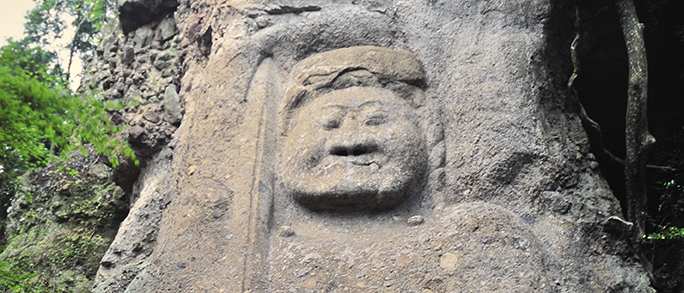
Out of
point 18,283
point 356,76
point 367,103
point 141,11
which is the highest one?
point 141,11

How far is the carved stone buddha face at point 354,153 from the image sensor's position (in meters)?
3.65

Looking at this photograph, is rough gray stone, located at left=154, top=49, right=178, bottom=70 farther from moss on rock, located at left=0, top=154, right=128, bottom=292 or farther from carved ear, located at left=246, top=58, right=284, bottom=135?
carved ear, located at left=246, top=58, right=284, bottom=135

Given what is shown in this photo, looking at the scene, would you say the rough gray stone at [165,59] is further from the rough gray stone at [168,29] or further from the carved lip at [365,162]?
the carved lip at [365,162]

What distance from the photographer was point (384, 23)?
14.4ft

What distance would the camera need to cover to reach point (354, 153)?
378cm

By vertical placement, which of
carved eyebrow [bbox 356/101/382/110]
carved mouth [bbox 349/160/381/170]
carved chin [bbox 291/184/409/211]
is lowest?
carved chin [bbox 291/184/409/211]

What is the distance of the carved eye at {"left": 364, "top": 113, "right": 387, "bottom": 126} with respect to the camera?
3.84 metres

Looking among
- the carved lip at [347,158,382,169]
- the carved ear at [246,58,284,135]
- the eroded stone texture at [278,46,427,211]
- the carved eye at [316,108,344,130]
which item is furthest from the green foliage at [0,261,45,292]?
the carved lip at [347,158,382,169]

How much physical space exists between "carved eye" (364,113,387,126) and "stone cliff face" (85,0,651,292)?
0.04 feet

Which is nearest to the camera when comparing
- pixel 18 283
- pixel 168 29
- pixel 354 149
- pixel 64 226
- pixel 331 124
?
pixel 354 149

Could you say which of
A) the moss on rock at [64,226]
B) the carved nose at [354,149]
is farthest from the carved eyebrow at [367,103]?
the moss on rock at [64,226]

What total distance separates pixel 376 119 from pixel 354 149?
0.80 feet

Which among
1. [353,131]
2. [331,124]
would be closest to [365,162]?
[353,131]

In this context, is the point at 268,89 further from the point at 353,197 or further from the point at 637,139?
the point at 637,139
